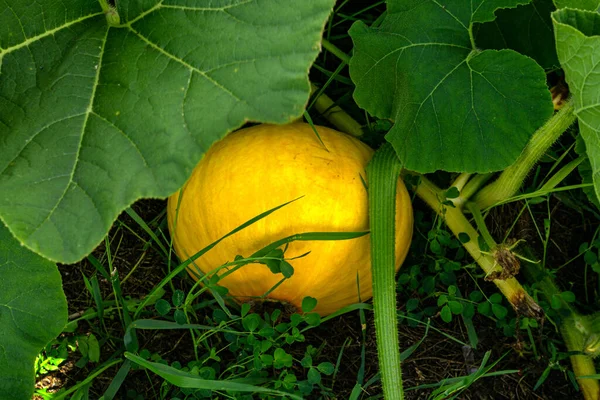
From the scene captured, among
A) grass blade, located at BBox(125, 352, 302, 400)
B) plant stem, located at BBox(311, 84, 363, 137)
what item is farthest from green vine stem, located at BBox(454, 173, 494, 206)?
grass blade, located at BBox(125, 352, 302, 400)

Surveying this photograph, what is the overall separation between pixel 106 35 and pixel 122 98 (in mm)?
140

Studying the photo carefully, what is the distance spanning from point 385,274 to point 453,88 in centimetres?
43

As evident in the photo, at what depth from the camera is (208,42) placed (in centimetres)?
134

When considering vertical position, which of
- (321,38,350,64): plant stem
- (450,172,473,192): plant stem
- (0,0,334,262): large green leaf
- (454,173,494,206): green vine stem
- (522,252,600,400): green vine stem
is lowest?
(522,252,600,400): green vine stem

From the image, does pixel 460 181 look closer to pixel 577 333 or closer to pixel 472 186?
pixel 472 186

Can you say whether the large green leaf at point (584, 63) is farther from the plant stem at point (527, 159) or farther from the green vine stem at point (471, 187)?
the green vine stem at point (471, 187)

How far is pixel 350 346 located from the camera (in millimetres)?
2045

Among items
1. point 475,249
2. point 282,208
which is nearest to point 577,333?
point 475,249

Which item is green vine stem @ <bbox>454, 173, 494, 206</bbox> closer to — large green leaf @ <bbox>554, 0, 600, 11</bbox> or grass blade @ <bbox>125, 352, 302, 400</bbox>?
large green leaf @ <bbox>554, 0, 600, 11</bbox>

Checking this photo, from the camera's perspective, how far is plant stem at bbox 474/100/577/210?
5.73 feet

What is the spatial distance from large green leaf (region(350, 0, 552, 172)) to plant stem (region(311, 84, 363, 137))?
0.38 meters

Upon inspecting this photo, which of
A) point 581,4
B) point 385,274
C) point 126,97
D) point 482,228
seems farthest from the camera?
point 482,228

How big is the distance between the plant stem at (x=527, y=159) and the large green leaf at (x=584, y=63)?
0.23m

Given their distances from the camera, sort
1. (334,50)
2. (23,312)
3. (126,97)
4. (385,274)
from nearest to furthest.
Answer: (126,97)
(23,312)
(385,274)
(334,50)
